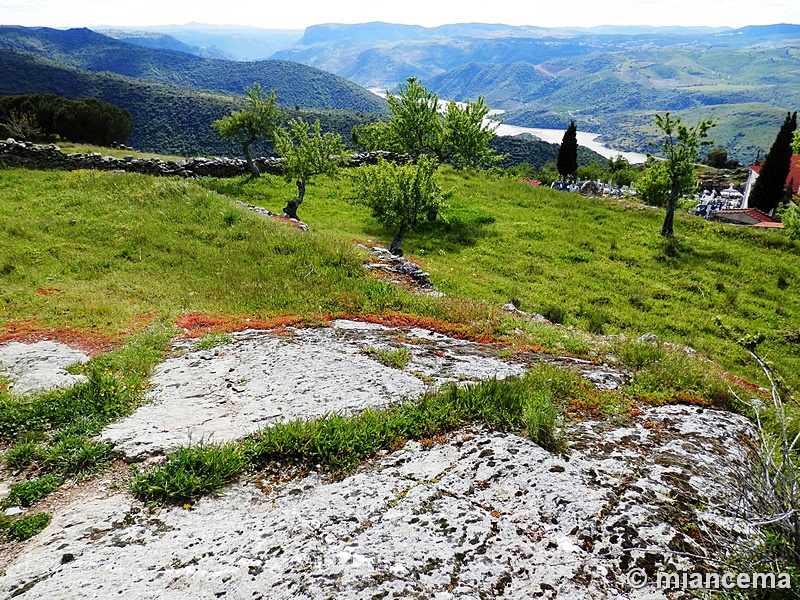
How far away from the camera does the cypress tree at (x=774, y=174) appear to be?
66125 millimetres

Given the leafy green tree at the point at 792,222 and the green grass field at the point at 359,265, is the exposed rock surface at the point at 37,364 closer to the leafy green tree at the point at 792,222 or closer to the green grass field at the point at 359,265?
the green grass field at the point at 359,265

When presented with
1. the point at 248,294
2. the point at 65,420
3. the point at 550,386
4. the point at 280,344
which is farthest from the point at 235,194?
the point at 550,386

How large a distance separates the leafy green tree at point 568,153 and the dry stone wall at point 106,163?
5834cm

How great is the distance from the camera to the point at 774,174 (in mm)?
66250

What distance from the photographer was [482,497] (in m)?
5.34

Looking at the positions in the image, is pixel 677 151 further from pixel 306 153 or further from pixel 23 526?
pixel 23 526

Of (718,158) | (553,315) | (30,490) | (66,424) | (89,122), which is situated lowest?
(553,315)

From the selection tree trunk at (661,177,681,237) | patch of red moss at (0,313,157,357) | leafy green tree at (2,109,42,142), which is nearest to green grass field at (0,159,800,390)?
patch of red moss at (0,313,157,357)

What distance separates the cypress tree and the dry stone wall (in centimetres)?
7197

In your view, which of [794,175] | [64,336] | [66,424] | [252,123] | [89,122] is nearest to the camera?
[66,424]

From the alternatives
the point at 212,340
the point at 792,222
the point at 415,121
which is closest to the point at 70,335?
the point at 212,340

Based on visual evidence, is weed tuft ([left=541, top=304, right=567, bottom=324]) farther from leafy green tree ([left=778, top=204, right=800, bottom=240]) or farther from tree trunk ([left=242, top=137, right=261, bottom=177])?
tree trunk ([left=242, top=137, right=261, bottom=177])

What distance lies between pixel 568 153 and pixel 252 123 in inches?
2396

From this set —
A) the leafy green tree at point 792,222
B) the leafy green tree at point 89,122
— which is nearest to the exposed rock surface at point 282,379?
the leafy green tree at point 792,222
